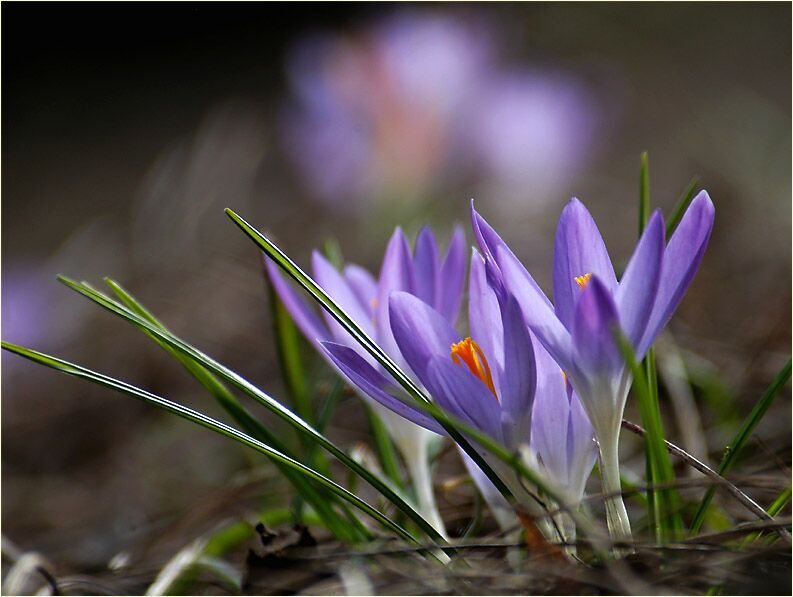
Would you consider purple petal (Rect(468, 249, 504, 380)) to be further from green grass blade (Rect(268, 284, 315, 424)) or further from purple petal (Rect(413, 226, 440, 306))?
green grass blade (Rect(268, 284, 315, 424))

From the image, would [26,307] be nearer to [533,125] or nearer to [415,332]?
[533,125]

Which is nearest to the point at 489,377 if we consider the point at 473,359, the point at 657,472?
the point at 473,359

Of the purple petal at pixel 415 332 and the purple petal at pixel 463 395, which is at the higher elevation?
the purple petal at pixel 415 332

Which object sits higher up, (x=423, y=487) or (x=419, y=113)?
(x=419, y=113)

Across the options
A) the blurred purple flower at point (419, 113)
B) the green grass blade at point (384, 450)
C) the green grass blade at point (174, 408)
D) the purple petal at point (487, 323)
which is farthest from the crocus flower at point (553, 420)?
the blurred purple flower at point (419, 113)

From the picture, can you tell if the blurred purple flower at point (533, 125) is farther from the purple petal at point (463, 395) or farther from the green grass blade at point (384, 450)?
the purple petal at point (463, 395)

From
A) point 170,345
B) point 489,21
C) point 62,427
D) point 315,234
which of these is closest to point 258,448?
point 170,345

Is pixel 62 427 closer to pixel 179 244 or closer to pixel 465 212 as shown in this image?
pixel 179 244
